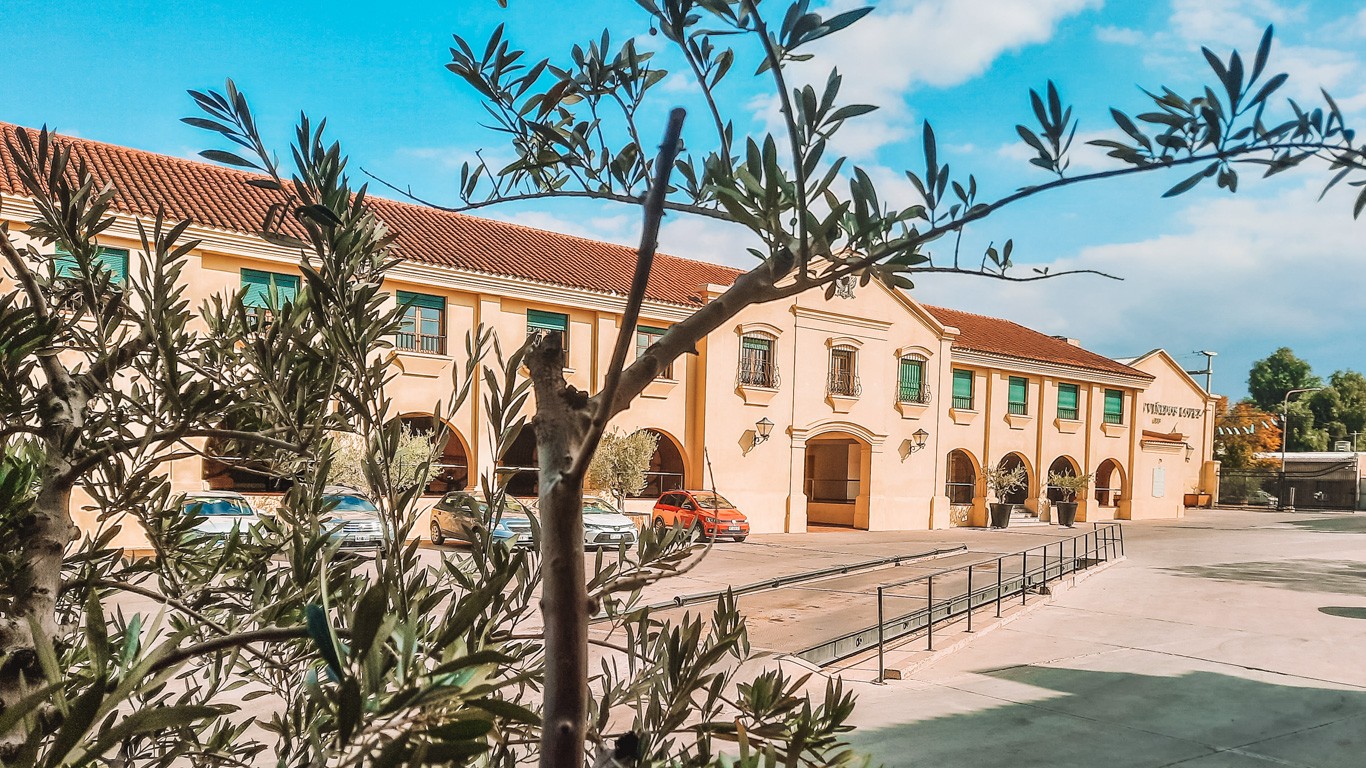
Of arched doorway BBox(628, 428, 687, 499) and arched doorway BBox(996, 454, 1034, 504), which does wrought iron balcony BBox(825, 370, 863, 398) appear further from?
arched doorway BBox(996, 454, 1034, 504)

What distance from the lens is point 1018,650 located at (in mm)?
10539

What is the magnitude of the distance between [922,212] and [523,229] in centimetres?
2554

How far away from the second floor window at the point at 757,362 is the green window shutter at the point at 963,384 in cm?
850

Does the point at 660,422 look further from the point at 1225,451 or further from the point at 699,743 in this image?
the point at 1225,451

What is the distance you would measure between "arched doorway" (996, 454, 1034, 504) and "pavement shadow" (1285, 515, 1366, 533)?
9.89 metres

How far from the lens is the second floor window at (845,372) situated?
27.5 metres

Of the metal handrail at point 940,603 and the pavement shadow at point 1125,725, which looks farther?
the metal handrail at point 940,603

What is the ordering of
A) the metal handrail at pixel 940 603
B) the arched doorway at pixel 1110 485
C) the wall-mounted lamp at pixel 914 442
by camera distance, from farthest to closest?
the arched doorway at pixel 1110 485 < the wall-mounted lamp at pixel 914 442 < the metal handrail at pixel 940 603

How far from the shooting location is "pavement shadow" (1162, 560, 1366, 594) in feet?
53.1

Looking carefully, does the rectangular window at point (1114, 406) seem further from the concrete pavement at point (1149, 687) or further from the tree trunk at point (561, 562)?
the tree trunk at point (561, 562)

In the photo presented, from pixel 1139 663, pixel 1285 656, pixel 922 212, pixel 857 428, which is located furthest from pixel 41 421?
pixel 857 428

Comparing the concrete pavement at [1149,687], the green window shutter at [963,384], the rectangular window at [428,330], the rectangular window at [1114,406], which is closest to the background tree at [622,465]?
the rectangular window at [428,330]

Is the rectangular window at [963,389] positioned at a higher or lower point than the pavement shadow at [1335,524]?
higher

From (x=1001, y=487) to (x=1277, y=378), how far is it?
2370 inches
